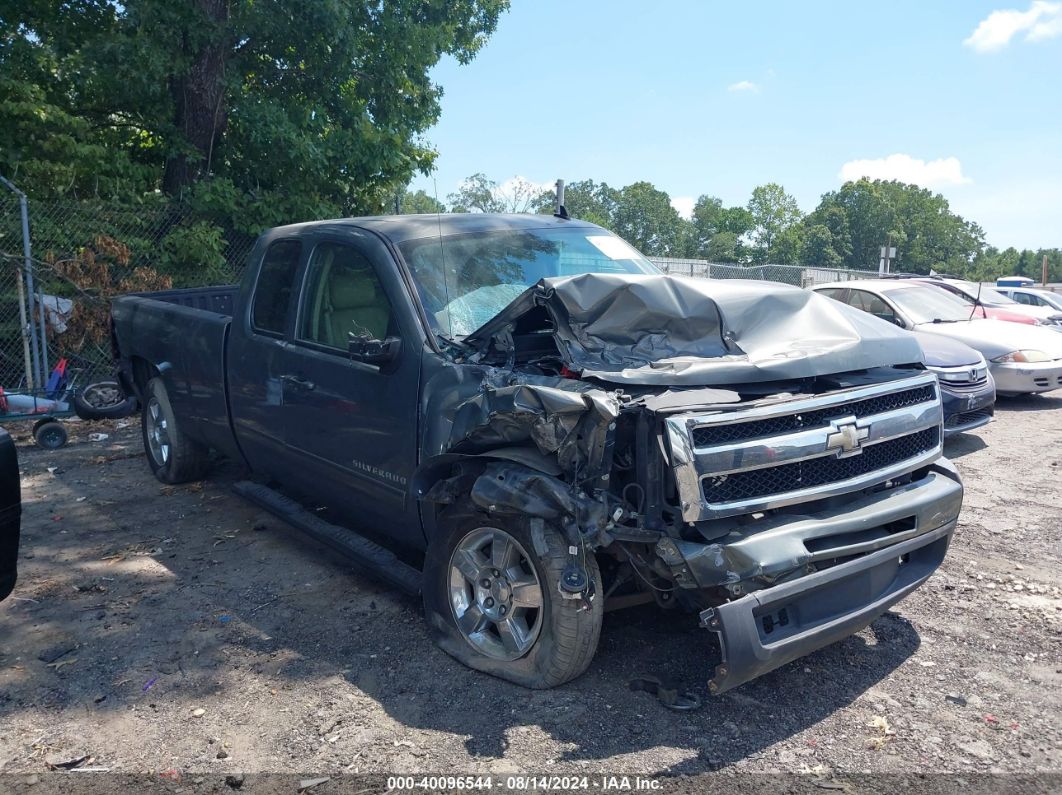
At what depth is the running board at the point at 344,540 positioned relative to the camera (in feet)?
13.9

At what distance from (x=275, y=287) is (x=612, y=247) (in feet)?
6.87

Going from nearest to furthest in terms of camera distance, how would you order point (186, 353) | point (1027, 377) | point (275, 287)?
point (275, 287), point (186, 353), point (1027, 377)

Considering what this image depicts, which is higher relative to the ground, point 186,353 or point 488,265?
point 488,265

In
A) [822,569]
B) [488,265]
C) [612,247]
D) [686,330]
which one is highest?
[612,247]

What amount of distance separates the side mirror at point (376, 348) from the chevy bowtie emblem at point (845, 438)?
78.4 inches

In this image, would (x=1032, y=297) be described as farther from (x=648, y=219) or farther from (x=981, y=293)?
→ (x=648, y=219)

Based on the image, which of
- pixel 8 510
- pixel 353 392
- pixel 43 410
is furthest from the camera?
pixel 43 410

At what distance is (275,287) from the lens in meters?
5.31

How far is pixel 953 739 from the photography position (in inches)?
127

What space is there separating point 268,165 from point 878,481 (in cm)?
1169

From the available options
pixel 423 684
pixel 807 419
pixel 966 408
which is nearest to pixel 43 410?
pixel 423 684

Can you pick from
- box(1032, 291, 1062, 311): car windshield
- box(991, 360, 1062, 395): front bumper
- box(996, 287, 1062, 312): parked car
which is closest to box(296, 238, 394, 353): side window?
box(991, 360, 1062, 395): front bumper

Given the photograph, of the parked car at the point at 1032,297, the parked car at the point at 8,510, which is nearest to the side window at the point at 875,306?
the parked car at the point at 8,510

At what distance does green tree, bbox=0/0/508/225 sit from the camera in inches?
456
